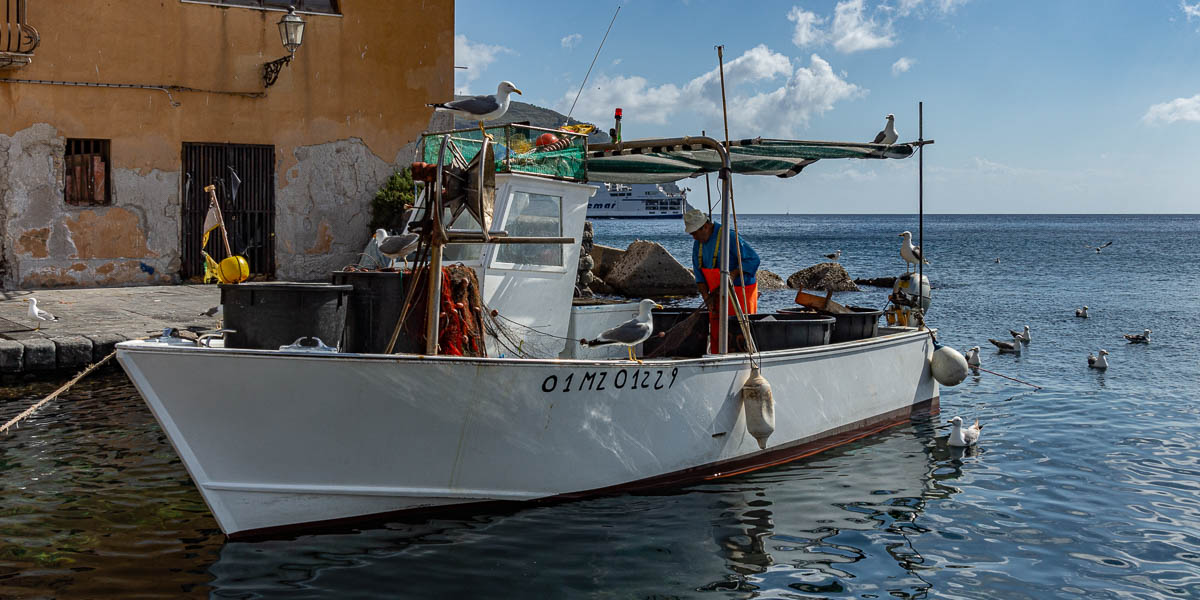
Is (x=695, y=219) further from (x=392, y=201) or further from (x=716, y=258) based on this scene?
(x=392, y=201)

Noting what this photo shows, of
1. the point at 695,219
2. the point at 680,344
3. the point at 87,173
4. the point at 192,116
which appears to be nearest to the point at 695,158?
the point at 695,219

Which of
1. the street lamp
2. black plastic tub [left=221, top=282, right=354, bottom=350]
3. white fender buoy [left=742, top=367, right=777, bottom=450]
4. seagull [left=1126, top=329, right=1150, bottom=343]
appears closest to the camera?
black plastic tub [left=221, top=282, right=354, bottom=350]

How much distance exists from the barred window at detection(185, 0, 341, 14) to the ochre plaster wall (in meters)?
0.17

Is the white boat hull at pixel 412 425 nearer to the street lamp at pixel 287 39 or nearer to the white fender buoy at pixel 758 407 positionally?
the white fender buoy at pixel 758 407

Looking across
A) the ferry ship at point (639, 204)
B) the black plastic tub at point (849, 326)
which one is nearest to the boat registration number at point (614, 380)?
the black plastic tub at point (849, 326)

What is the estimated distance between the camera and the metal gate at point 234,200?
50.2ft

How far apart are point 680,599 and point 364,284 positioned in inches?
120

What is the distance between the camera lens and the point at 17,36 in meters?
14.2

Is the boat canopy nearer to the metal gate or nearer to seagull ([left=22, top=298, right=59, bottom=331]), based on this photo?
seagull ([left=22, top=298, right=59, bottom=331])

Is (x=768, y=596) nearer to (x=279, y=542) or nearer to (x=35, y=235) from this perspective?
(x=279, y=542)

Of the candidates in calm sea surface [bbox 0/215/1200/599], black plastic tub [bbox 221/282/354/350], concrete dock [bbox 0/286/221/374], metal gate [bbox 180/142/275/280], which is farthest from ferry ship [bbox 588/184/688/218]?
black plastic tub [bbox 221/282/354/350]

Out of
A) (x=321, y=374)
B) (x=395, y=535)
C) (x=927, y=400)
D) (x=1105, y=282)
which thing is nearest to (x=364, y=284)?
(x=321, y=374)

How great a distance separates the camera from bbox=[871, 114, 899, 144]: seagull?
8.46 meters

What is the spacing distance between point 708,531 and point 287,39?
1107 centimetres
